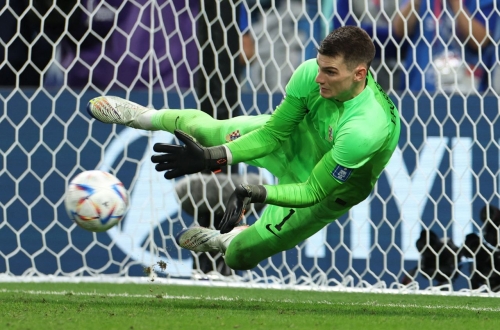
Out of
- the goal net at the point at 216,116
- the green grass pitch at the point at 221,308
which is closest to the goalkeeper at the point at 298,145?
the green grass pitch at the point at 221,308

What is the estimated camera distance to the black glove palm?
15.6 ft

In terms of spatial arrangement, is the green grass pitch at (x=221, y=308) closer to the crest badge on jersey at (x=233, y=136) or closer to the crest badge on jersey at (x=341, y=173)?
the crest badge on jersey at (x=341, y=173)

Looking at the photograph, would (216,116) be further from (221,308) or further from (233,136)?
(221,308)

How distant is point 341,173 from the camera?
4.68m

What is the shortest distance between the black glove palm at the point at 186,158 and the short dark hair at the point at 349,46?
0.79 meters

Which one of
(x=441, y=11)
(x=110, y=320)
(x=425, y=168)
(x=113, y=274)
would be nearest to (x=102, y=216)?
(x=110, y=320)

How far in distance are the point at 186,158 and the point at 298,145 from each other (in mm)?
909

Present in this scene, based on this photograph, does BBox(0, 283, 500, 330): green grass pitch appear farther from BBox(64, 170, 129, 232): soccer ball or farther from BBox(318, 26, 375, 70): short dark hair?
BBox(318, 26, 375, 70): short dark hair

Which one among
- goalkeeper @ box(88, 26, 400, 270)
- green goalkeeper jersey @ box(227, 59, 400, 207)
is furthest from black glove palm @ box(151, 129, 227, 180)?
green goalkeeper jersey @ box(227, 59, 400, 207)

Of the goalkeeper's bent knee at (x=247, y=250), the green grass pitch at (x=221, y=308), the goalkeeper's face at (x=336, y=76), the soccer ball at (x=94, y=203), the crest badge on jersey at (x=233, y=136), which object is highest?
the goalkeeper's face at (x=336, y=76)

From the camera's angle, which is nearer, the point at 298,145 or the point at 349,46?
the point at 349,46

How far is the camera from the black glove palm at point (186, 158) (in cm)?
475

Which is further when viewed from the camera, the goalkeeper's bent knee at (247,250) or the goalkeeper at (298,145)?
the goalkeeper's bent knee at (247,250)

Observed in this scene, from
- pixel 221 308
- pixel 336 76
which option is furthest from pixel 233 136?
pixel 221 308
